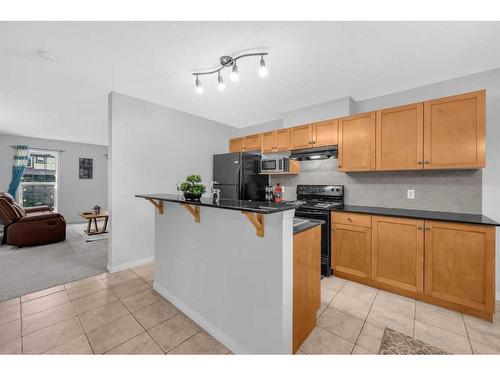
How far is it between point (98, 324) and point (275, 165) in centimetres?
303

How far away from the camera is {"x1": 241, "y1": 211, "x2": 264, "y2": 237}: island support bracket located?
139cm

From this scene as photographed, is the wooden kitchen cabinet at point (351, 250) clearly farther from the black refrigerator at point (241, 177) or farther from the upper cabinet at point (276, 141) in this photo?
the black refrigerator at point (241, 177)

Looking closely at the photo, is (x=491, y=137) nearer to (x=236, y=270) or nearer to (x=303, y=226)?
(x=303, y=226)

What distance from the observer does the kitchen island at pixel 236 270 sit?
4.47 feet

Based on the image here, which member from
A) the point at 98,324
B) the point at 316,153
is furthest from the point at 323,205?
the point at 98,324

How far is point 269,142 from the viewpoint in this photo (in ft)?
12.6

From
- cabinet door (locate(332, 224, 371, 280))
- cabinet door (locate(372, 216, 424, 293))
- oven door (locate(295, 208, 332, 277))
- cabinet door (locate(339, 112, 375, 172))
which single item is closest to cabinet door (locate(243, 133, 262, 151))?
cabinet door (locate(339, 112, 375, 172))

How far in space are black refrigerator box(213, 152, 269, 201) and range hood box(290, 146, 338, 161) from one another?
0.84 meters

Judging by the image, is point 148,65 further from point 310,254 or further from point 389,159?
point 389,159

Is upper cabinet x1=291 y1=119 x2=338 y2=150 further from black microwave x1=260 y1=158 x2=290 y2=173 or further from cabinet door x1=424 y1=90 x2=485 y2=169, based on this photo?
cabinet door x1=424 y1=90 x2=485 y2=169

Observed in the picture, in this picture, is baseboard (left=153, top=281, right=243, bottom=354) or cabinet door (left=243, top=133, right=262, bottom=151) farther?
cabinet door (left=243, top=133, right=262, bottom=151)
